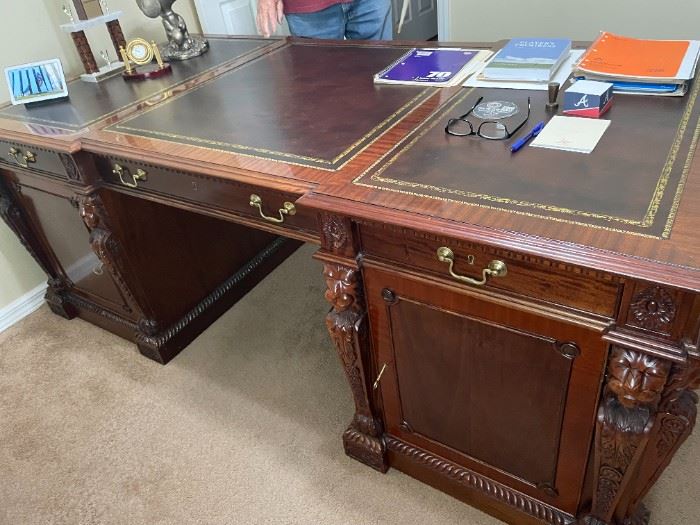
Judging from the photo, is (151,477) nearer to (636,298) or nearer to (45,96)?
(45,96)

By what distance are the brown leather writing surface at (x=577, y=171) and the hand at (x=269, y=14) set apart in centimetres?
90

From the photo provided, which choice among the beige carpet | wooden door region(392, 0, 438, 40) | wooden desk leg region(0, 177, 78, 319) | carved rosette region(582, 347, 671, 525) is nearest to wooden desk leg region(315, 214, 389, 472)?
the beige carpet

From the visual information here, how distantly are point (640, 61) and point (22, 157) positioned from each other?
1638 mm

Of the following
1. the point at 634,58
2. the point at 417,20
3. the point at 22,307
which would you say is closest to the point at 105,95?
the point at 22,307

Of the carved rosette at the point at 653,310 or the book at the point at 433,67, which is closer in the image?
the carved rosette at the point at 653,310

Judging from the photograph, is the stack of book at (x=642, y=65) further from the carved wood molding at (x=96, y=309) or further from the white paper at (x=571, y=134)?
the carved wood molding at (x=96, y=309)

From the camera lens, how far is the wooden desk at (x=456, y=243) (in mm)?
808

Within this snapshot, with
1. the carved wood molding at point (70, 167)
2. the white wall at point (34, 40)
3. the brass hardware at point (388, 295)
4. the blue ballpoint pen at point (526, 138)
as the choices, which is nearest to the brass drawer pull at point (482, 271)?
the brass hardware at point (388, 295)

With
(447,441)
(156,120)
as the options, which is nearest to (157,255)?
(156,120)

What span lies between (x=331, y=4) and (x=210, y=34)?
0.64m

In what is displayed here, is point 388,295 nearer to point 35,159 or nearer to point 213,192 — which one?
point 213,192

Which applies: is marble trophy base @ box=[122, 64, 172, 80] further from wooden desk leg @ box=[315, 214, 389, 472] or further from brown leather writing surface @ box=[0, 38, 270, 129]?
wooden desk leg @ box=[315, 214, 389, 472]

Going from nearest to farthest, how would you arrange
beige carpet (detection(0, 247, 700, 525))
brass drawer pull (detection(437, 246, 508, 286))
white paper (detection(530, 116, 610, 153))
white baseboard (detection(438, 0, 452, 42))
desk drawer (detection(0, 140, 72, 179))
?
1. brass drawer pull (detection(437, 246, 508, 286))
2. white paper (detection(530, 116, 610, 153))
3. beige carpet (detection(0, 247, 700, 525))
4. desk drawer (detection(0, 140, 72, 179))
5. white baseboard (detection(438, 0, 452, 42))

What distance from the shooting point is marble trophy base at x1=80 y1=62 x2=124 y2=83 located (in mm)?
1769
